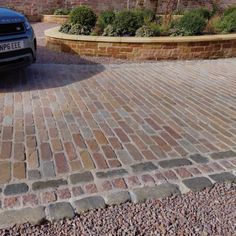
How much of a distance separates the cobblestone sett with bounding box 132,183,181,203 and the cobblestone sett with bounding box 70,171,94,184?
1.39 ft

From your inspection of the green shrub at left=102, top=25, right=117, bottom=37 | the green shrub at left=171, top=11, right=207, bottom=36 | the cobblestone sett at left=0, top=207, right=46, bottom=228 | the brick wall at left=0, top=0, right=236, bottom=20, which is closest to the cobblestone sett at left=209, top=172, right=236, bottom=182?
the cobblestone sett at left=0, top=207, right=46, bottom=228

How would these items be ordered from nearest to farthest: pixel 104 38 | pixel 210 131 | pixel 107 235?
1. pixel 107 235
2. pixel 210 131
3. pixel 104 38

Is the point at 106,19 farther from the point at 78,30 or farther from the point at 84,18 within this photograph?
the point at 78,30

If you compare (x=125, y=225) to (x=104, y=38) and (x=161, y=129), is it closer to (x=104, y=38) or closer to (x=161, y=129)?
(x=161, y=129)

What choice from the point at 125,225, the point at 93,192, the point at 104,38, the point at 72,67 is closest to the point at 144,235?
the point at 125,225

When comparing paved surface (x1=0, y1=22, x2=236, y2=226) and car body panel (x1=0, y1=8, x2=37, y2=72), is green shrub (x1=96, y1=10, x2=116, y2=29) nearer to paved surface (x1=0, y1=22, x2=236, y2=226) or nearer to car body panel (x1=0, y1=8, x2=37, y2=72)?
paved surface (x1=0, y1=22, x2=236, y2=226)

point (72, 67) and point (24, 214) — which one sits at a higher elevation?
→ point (24, 214)

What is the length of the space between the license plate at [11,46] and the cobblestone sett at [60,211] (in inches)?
124

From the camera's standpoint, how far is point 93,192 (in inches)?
107

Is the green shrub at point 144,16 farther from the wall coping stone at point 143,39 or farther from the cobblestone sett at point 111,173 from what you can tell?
the cobblestone sett at point 111,173

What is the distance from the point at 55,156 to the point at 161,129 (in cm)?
136

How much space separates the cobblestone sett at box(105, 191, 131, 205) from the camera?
2.60m

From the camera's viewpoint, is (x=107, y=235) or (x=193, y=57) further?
(x=193, y=57)

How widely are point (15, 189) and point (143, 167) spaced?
1.15 m
